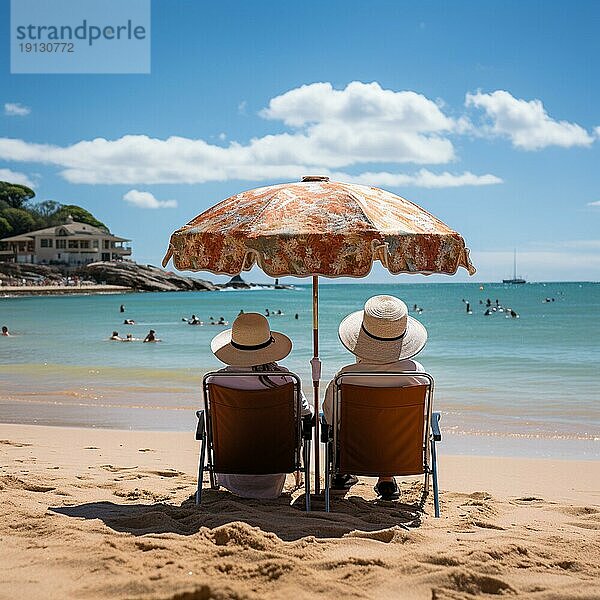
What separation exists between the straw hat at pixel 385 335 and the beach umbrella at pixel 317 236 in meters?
0.55

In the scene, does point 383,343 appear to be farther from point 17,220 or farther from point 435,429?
point 17,220

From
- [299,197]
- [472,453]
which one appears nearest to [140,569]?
[299,197]

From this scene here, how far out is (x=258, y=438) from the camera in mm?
5156

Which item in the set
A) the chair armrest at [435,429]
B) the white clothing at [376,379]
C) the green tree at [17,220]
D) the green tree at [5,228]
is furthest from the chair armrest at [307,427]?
the green tree at [17,220]

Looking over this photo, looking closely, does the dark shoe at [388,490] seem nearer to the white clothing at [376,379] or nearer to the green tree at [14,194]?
the white clothing at [376,379]

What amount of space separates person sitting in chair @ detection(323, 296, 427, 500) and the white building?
3739 inches

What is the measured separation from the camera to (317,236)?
4.52 m

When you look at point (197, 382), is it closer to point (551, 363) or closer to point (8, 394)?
point (8, 394)

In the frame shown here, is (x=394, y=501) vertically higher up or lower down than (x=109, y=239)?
lower down

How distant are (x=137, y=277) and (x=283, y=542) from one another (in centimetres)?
9379

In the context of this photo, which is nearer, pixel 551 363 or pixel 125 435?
pixel 125 435

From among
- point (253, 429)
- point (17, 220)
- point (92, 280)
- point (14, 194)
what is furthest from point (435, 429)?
point (14, 194)

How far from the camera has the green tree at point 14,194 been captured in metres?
112

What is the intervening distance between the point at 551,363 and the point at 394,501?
14.1 metres
